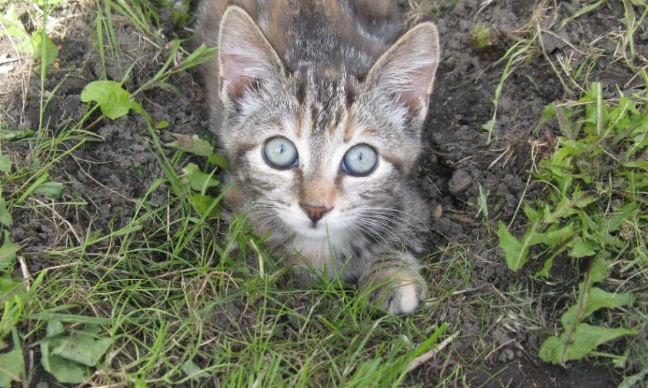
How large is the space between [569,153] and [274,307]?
5.70 ft

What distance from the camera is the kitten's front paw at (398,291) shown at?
3246mm

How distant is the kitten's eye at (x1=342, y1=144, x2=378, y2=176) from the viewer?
3102 millimetres

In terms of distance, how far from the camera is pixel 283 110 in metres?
3.19

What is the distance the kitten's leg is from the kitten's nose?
0.49m

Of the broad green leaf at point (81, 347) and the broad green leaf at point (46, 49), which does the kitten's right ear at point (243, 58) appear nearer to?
the broad green leaf at point (46, 49)

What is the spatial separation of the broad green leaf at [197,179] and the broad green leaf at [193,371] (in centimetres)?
109

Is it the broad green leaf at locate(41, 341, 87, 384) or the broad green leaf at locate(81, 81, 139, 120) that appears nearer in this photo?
the broad green leaf at locate(41, 341, 87, 384)

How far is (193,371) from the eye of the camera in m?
2.76

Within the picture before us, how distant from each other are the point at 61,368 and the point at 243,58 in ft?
5.58

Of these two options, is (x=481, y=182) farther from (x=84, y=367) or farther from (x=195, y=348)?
(x=84, y=367)

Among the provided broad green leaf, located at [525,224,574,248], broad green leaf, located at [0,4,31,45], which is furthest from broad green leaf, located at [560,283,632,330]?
broad green leaf, located at [0,4,31,45]

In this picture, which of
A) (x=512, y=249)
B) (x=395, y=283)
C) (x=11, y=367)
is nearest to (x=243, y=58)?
(x=395, y=283)

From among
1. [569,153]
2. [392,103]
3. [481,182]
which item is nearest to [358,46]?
[392,103]

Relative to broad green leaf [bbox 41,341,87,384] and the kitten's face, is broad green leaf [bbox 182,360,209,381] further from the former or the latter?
the kitten's face
